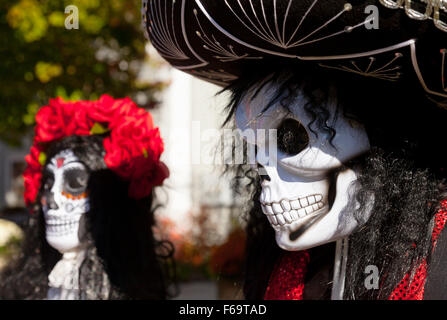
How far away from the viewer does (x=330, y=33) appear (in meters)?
1.42

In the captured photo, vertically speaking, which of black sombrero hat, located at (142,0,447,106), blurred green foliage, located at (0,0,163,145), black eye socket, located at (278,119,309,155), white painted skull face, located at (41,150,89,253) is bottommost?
white painted skull face, located at (41,150,89,253)

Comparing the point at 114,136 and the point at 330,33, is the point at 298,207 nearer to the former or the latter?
the point at 330,33

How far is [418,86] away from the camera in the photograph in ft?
4.98

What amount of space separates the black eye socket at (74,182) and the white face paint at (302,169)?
92cm

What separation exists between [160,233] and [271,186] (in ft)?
3.77

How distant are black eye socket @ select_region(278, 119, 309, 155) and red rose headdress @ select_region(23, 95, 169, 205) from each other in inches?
34.6

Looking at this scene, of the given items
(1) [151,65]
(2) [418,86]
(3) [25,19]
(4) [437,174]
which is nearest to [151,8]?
(2) [418,86]

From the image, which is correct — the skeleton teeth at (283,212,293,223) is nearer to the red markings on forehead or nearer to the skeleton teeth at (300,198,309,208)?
the skeleton teeth at (300,198,309,208)

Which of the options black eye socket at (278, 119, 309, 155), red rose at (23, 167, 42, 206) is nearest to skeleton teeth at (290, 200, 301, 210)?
black eye socket at (278, 119, 309, 155)

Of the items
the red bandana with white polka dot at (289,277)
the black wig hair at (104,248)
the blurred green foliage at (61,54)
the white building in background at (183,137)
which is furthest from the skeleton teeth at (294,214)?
the white building in background at (183,137)

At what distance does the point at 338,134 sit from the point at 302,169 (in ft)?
0.53

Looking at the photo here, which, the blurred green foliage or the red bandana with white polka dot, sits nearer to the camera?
the red bandana with white polka dot

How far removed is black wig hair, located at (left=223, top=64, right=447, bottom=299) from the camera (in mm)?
1669

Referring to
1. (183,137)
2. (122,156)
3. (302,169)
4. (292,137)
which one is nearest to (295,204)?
(302,169)
